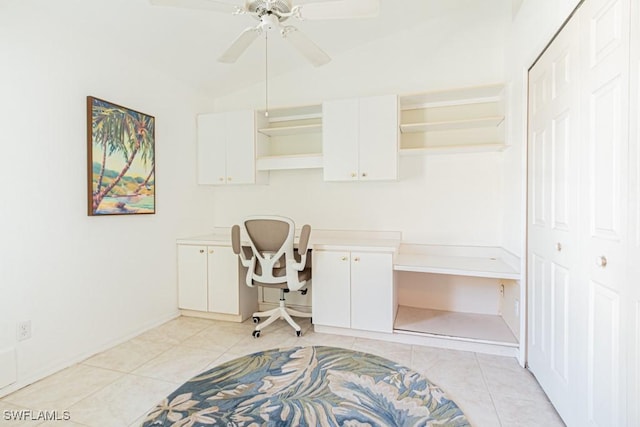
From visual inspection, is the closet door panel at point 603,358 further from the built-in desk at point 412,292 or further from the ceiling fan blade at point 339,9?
the ceiling fan blade at point 339,9

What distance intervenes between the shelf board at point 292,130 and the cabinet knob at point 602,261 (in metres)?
2.42

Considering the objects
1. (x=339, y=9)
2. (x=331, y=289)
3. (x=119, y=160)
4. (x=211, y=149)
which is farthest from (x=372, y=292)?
(x=119, y=160)

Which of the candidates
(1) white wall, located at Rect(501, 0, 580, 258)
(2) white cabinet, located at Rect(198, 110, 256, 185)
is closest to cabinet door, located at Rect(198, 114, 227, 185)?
(2) white cabinet, located at Rect(198, 110, 256, 185)

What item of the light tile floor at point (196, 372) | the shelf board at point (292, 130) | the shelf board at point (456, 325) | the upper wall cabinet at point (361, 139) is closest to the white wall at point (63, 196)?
the light tile floor at point (196, 372)

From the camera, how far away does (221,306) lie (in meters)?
3.12

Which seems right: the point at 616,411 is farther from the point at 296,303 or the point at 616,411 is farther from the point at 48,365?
the point at 48,365

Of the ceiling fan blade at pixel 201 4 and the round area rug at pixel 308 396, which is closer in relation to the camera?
the ceiling fan blade at pixel 201 4

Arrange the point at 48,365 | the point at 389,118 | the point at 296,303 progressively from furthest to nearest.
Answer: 1. the point at 296,303
2. the point at 389,118
3. the point at 48,365

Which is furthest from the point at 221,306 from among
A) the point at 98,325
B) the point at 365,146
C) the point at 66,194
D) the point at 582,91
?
the point at 582,91

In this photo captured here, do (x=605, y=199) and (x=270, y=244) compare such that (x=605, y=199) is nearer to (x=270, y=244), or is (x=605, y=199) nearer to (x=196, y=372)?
(x=270, y=244)

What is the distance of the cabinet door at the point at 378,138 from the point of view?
2812 mm

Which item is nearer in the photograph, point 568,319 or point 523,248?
point 568,319

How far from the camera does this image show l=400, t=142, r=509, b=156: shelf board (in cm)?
266

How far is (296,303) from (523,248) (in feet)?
7.31
